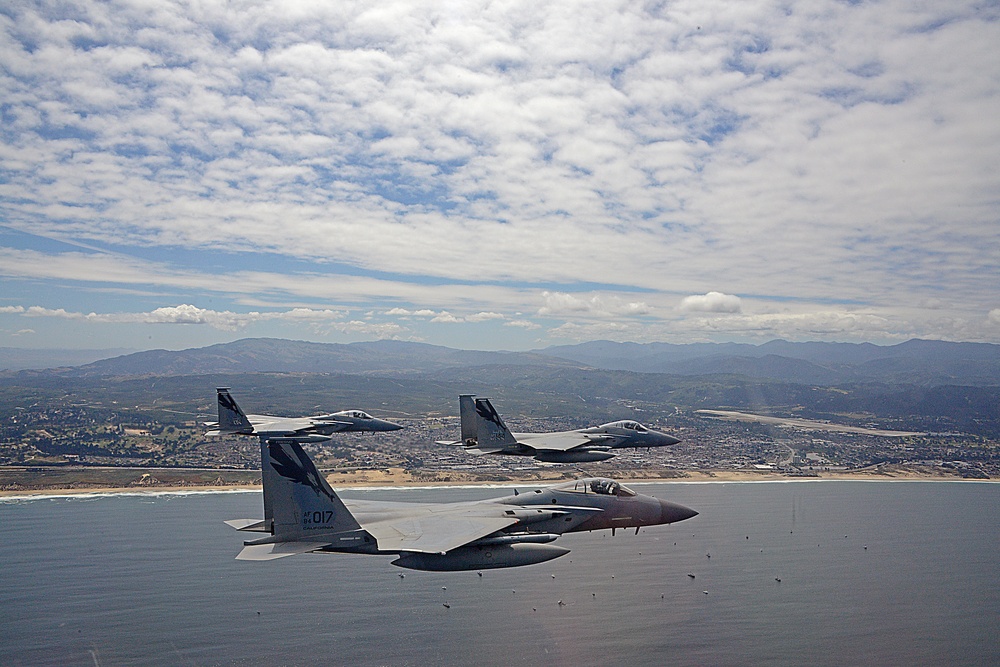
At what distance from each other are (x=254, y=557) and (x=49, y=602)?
3927cm

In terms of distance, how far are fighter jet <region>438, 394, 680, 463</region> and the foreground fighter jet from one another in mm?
12887

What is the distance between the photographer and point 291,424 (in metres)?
82.8

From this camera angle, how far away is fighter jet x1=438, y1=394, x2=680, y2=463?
206 ft

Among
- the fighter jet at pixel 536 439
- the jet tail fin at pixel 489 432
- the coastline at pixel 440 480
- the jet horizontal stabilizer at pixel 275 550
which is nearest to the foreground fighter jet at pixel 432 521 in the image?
the jet horizontal stabilizer at pixel 275 550

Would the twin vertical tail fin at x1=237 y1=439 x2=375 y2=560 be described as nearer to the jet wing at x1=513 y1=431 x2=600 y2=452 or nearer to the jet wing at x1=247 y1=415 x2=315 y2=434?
Result: the jet wing at x1=513 y1=431 x2=600 y2=452

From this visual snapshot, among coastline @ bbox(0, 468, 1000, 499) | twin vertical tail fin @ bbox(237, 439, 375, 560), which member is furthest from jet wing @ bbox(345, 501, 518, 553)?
coastline @ bbox(0, 468, 1000, 499)

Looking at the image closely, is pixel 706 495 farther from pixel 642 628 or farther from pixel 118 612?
pixel 118 612

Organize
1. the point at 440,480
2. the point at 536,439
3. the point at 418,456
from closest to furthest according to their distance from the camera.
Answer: the point at 536,439 → the point at 440,480 → the point at 418,456

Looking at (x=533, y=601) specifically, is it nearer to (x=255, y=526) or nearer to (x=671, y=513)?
(x=671, y=513)

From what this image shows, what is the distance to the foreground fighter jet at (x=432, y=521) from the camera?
3809cm

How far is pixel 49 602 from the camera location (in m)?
58.9

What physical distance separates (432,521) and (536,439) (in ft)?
68.7

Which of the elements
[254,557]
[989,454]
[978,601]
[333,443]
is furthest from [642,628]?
[989,454]

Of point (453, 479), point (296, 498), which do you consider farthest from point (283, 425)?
point (453, 479)
